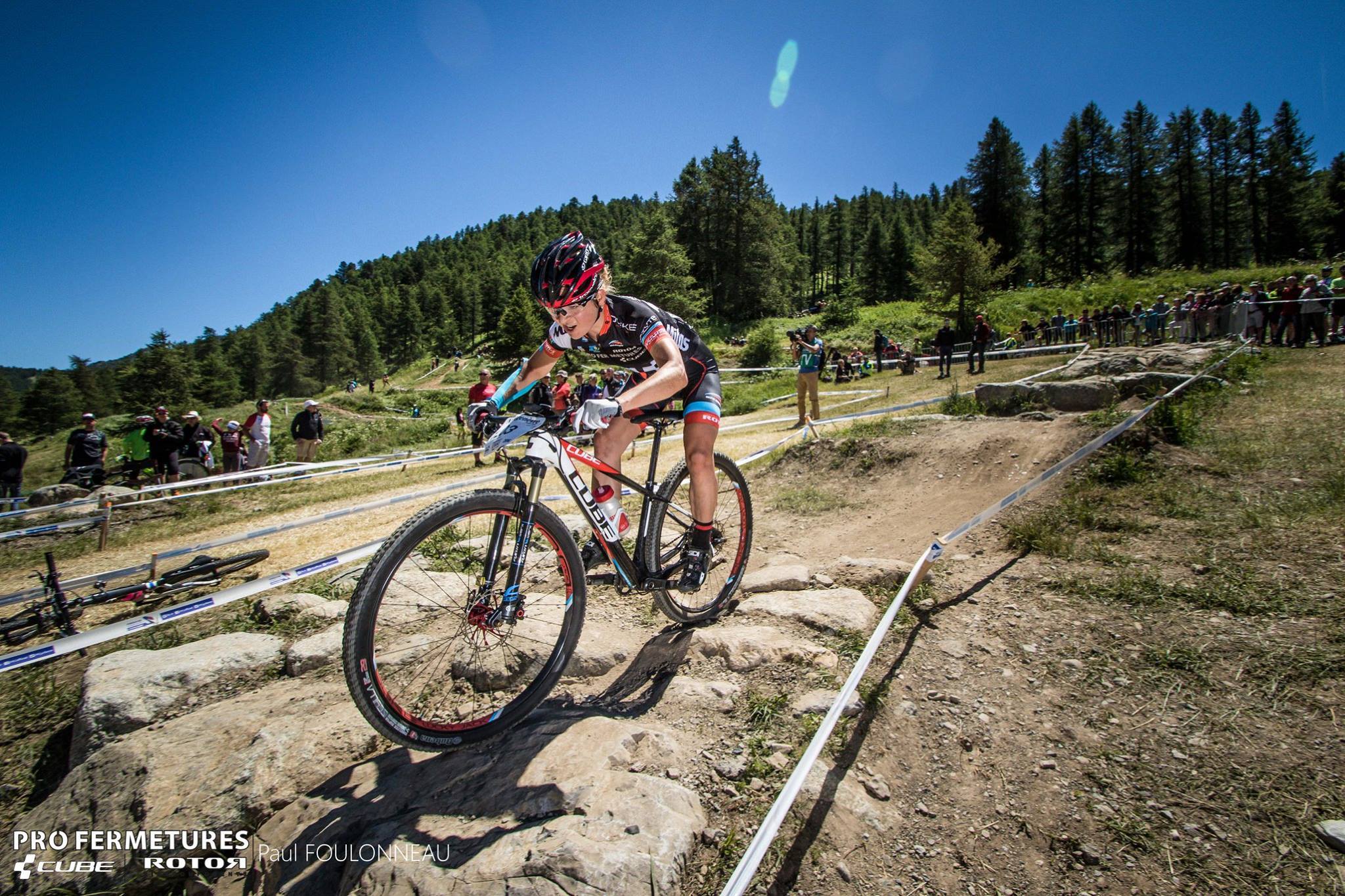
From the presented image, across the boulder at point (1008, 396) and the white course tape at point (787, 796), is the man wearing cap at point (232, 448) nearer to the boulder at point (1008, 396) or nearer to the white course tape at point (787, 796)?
the white course tape at point (787, 796)

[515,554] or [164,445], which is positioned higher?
[164,445]

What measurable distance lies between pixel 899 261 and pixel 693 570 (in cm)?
9548

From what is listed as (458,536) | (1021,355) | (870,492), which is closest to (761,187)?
(1021,355)

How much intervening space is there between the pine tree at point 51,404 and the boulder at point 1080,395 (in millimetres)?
118284

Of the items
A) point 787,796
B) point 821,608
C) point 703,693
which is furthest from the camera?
point 821,608

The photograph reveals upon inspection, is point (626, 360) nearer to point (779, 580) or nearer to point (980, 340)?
point (779, 580)

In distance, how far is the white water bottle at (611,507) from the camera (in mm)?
3533

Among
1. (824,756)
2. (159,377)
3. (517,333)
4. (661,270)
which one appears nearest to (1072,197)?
(661,270)

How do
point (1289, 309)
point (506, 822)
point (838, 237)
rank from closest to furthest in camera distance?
point (506, 822) < point (1289, 309) < point (838, 237)

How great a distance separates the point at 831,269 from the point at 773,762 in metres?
141

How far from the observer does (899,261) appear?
286 ft

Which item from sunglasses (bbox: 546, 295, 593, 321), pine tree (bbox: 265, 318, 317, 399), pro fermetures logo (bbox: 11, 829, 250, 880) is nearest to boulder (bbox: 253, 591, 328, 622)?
pro fermetures logo (bbox: 11, 829, 250, 880)

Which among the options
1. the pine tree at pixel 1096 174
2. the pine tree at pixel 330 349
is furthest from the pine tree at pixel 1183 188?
the pine tree at pixel 330 349

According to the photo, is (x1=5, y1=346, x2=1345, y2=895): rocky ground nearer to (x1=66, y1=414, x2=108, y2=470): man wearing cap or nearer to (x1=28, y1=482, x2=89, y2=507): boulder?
→ (x1=28, y1=482, x2=89, y2=507): boulder
